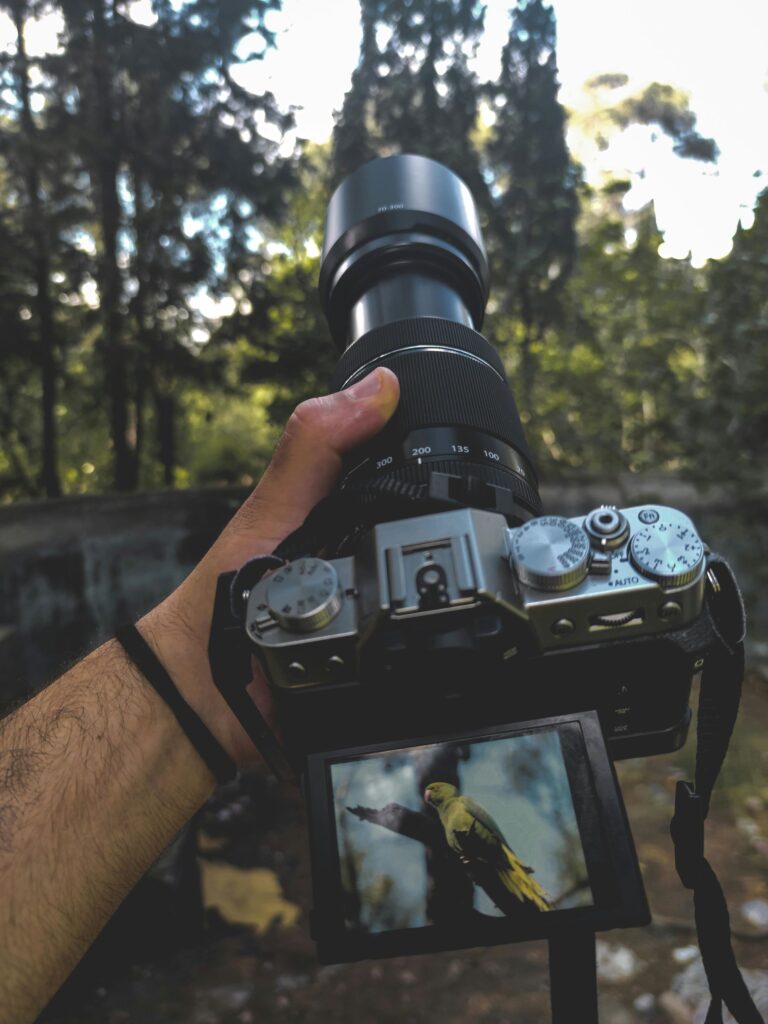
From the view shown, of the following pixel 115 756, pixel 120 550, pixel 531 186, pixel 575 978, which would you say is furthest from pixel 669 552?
pixel 531 186

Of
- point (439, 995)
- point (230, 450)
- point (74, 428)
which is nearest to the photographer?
point (439, 995)

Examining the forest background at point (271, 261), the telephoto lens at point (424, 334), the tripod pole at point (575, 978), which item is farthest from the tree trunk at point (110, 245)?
the tripod pole at point (575, 978)

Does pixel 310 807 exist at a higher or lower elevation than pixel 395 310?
lower

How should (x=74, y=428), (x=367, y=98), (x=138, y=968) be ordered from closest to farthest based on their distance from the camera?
(x=138, y=968) → (x=367, y=98) → (x=74, y=428)

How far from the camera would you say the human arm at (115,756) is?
2.81 feet

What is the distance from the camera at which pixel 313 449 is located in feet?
3.34

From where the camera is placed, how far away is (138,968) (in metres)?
1.71

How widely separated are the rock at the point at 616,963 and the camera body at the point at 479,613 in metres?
1.19

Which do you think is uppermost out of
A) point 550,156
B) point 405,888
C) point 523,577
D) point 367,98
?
point 367,98

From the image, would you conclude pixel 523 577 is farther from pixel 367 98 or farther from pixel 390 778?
pixel 367 98

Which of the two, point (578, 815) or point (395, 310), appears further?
point (395, 310)

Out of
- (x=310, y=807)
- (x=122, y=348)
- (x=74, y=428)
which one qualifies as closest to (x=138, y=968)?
(x=310, y=807)

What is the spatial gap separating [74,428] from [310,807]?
4.66 m

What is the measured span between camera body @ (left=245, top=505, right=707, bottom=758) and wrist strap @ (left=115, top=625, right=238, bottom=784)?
251 mm
